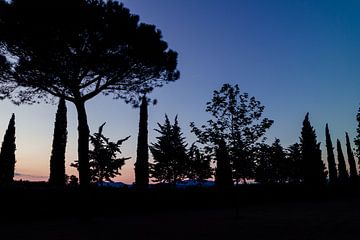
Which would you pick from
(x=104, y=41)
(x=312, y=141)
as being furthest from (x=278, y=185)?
(x=104, y=41)

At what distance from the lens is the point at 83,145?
1842 centimetres

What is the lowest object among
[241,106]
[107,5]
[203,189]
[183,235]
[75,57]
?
[183,235]

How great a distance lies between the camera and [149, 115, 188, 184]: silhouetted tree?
132 ft

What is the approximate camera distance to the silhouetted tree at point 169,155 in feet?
132

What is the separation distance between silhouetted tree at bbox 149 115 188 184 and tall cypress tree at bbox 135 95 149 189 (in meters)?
6.63

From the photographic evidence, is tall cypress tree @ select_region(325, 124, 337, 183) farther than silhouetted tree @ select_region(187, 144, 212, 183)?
Yes

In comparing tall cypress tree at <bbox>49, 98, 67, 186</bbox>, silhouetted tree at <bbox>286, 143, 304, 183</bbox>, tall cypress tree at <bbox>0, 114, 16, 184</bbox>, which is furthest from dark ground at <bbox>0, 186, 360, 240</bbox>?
silhouetted tree at <bbox>286, 143, 304, 183</bbox>

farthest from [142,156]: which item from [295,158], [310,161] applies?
[295,158]

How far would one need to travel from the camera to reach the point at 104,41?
17938 mm

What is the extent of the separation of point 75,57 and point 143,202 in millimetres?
11360

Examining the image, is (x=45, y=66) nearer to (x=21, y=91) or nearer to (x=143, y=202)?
(x=21, y=91)

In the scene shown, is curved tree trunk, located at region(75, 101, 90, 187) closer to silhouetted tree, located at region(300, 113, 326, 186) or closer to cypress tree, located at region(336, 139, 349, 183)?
silhouetted tree, located at region(300, 113, 326, 186)

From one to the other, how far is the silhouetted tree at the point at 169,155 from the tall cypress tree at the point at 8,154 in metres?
14.3

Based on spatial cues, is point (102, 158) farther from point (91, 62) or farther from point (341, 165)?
point (341, 165)
